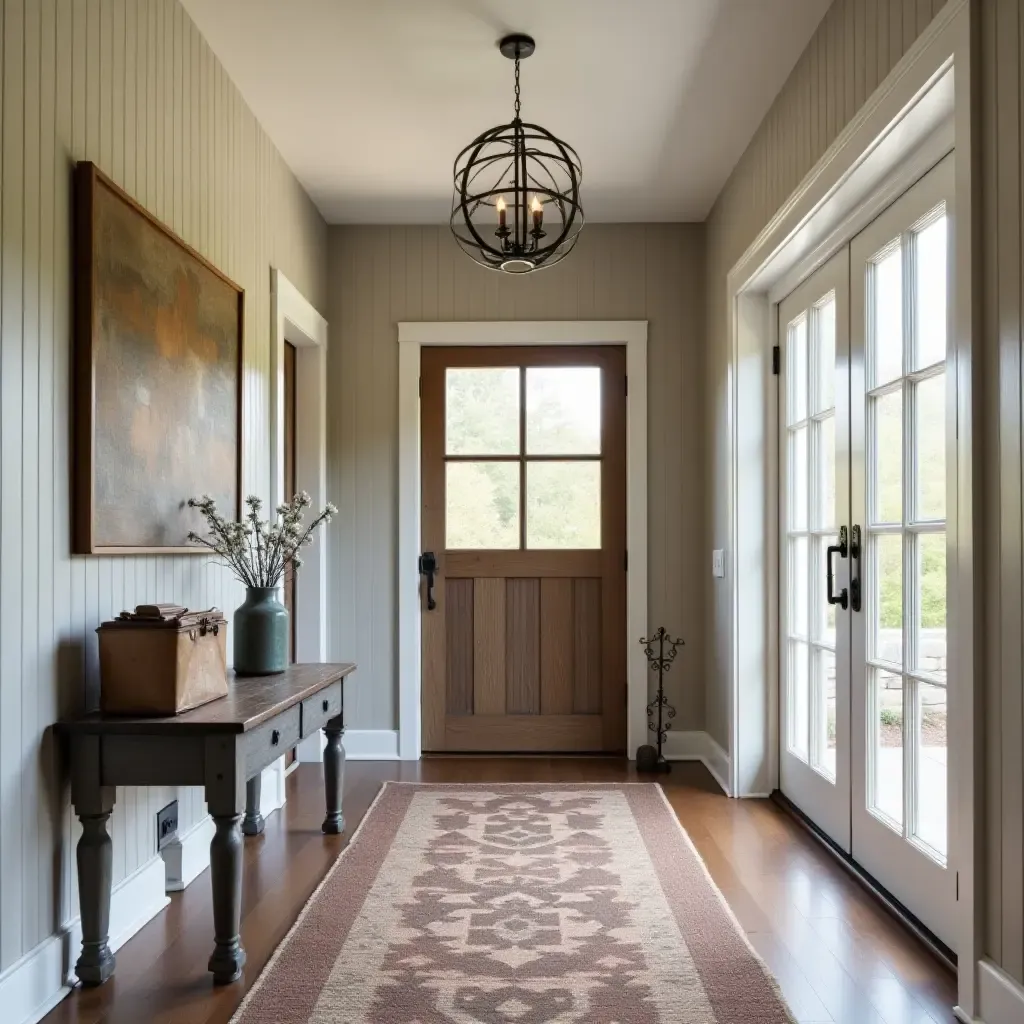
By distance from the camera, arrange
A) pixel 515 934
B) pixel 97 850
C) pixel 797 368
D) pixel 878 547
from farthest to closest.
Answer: pixel 797 368 → pixel 878 547 → pixel 515 934 → pixel 97 850

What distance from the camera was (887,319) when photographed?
295 cm

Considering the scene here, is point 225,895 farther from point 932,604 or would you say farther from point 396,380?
point 396,380

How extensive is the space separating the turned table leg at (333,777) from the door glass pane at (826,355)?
6.76ft

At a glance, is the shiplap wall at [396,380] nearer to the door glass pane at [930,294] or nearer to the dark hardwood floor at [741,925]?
the dark hardwood floor at [741,925]

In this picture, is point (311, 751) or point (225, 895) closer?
point (225, 895)

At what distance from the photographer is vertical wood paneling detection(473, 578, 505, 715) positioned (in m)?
4.96

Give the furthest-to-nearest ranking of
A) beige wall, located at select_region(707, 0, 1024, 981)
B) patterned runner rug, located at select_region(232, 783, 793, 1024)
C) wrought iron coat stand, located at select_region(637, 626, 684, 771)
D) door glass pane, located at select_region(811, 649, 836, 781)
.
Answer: wrought iron coat stand, located at select_region(637, 626, 684, 771), door glass pane, located at select_region(811, 649, 836, 781), patterned runner rug, located at select_region(232, 783, 793, 1024), beige wall, located at select_region(707, 0, 1024, 981)

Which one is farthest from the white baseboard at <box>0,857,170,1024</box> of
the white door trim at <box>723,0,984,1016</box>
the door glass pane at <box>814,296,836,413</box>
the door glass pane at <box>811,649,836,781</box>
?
the door glass pane at <box>814,296,836,413</box>

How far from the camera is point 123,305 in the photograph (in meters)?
2.56

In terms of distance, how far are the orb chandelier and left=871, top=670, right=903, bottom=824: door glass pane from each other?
159 centimetres

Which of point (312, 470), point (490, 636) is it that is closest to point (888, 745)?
point (490, 636)

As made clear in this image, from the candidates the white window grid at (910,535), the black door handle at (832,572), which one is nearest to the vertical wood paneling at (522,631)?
the black door handle at (832,572)

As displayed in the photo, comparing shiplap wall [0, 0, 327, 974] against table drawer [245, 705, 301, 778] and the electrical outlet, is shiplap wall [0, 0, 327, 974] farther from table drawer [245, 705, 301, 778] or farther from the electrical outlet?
table drawer [245, 705, 301, 778]

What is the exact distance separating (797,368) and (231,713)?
2586 mm
